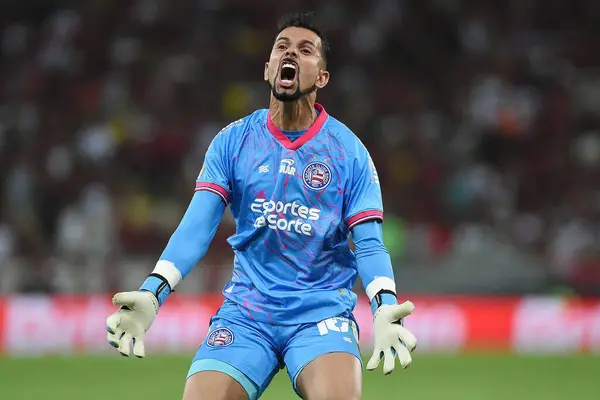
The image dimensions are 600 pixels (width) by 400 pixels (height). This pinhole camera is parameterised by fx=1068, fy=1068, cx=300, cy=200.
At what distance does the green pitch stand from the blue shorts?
5.29 metres

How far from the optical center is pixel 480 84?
17297 millimetres

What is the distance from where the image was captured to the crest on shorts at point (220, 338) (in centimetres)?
482

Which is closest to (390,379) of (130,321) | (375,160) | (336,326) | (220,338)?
(375,160)

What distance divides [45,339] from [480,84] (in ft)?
26.3

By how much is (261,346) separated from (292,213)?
2.08 feet

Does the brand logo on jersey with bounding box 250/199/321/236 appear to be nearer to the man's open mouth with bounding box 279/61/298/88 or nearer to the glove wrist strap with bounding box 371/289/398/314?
the glove wrist strap with bounding box 371/289/398/314

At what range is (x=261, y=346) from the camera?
15.9ft

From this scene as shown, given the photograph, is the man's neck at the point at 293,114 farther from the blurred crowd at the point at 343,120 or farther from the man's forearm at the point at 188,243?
the blurred crowd at the point at 343,120

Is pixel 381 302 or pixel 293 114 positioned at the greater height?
pixel 293 114

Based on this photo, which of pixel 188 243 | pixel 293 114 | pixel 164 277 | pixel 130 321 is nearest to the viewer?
pixel 130 321

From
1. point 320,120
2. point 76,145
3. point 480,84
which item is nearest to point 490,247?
point 480,84

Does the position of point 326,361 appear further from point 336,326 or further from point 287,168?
point 287,168

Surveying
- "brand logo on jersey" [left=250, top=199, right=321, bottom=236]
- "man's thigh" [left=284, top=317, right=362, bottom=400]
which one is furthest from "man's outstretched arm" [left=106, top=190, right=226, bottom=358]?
"man's thigh" [left=284, top=317, right=362, bottom=400]

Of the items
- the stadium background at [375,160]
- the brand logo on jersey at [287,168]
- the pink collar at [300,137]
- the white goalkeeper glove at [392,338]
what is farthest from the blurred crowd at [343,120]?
the white goalkeeper glove at [392,338]
